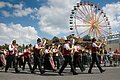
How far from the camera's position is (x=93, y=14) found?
42.4 meters

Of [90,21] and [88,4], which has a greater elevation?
[88,4]

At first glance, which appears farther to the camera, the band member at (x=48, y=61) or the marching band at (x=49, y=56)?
the band member at (x=48, y=61)

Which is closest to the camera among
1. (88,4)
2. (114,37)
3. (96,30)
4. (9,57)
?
(9,57)

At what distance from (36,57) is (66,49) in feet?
6.11

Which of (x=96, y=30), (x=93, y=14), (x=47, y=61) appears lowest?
(x=47, y=61)

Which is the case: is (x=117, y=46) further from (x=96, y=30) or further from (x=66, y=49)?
(x=66, y=49)

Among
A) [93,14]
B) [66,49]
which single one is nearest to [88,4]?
[93,14]

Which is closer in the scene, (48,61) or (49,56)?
(48,61)

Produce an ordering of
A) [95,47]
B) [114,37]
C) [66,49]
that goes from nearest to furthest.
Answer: [66,49]
[95,47]
[114,37]

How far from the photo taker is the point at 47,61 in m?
15.8

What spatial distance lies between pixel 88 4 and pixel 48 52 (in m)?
29.0

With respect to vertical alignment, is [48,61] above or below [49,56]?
below

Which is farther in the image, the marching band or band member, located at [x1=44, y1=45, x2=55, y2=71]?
band member, located at [x1=44, y1=45, x2=55, y2=71]

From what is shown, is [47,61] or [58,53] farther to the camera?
[58,53]
